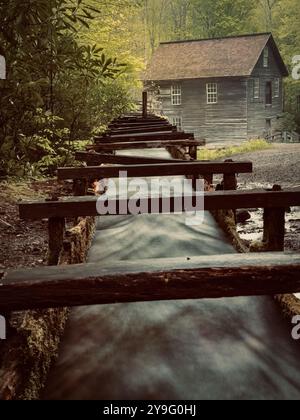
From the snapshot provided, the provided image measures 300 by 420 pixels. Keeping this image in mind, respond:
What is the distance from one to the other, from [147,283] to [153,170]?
11.3 feet

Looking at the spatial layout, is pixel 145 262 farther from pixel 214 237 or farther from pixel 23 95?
pixel 23 95

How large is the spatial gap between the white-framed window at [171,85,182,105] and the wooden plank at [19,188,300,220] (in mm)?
36978

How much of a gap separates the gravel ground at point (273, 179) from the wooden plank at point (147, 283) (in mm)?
6624

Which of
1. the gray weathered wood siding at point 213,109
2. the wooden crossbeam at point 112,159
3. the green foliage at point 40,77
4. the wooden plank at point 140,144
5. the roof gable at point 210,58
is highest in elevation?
the roof gable at point 210,58

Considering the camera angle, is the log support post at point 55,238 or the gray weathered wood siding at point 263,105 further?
the gray weathered wood siding at point 263,105

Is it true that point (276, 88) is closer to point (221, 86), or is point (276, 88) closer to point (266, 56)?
point (266, 56)

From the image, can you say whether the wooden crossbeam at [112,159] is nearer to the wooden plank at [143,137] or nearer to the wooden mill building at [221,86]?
the wooden plank at [143,137]

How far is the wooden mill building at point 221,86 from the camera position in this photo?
37500 millimetres

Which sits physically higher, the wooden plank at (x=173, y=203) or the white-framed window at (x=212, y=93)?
the white-framed window at (x=212, y=93)

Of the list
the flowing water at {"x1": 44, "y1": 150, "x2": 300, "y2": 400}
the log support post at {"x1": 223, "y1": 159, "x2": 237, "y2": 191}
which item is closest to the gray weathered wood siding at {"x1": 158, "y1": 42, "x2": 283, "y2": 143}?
the log support post at {"x1": 223, "y1": 159, "x2": 237, "y2": 191}

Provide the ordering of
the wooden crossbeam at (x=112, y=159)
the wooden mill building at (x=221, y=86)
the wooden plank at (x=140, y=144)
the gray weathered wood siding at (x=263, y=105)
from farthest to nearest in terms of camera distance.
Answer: the gray weathered wood siding at (x=263, y=105) < the wooden mill building at (x=221, y=86) < the wooden plank at (x=140, y=144) < the wooden crossbeam at (x=112, y=159)

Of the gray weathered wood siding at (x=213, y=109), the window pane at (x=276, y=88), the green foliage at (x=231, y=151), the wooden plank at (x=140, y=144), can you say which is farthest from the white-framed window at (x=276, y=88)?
the wooden plank at (x=140, y=144)

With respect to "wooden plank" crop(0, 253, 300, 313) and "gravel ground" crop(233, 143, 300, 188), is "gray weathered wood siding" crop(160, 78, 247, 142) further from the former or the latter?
"wooden plank" crop(0, 253, 300, 313)

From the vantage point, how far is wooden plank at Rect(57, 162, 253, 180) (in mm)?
5191
